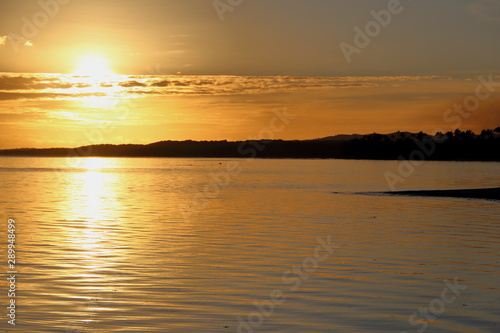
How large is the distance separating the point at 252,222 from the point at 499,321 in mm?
22948

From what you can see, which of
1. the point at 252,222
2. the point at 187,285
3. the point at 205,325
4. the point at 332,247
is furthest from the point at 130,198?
the point at 205,325

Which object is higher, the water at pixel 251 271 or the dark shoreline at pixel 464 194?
the dark shoreline at pixel 464 194

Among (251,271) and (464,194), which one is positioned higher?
(464,194)

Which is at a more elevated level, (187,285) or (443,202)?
(443,202)

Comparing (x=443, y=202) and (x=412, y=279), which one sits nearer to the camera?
(x=412, y=279)

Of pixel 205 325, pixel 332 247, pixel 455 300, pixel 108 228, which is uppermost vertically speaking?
pixel 108 228

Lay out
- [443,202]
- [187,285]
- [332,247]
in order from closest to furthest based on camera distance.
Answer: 1. [187,285]
2. [332,247]
3. [443,202]

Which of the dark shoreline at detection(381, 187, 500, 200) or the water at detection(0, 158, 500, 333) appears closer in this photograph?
the water at detection(0, 158, 500, 333)

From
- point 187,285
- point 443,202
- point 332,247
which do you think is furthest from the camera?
point 443,202

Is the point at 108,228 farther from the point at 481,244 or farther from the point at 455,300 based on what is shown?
the point at 455,300

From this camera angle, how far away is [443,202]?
54.2 meters

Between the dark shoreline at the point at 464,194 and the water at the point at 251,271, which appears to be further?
the dark shoreline at the point at 464,194

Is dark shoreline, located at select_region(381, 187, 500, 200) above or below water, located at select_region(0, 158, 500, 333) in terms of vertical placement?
above

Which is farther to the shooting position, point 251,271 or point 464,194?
point 464,194
